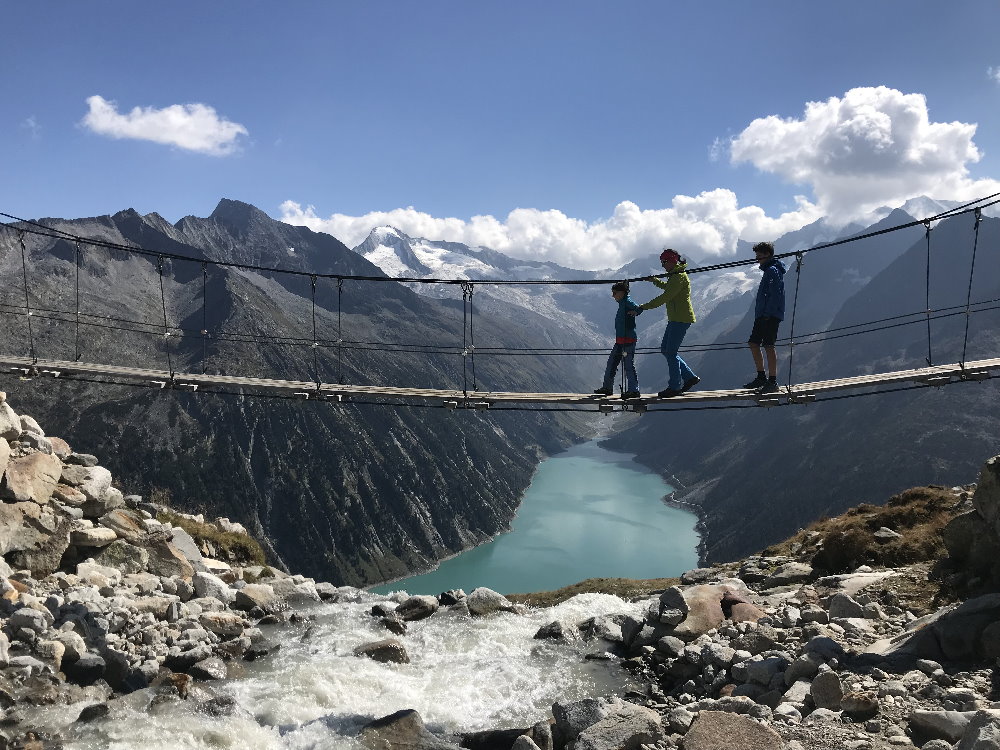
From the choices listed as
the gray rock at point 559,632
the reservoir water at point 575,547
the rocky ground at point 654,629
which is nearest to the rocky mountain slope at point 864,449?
the reservoir water at point 575,547

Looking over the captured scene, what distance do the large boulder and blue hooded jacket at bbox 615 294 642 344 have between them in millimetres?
12987

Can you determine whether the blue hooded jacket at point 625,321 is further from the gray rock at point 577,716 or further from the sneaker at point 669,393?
the gray rock at point 577,716

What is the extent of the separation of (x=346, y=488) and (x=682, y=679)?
137 meters

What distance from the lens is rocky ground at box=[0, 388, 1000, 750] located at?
8086 mm

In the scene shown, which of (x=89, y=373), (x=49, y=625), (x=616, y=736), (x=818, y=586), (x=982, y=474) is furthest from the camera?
(x=89, y=373)

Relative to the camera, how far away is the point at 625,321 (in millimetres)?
12602

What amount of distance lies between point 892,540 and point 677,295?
29.0 feet

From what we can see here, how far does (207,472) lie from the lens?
130750 mm

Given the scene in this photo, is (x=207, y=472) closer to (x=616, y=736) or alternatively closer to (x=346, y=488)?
(x=346, y=488)

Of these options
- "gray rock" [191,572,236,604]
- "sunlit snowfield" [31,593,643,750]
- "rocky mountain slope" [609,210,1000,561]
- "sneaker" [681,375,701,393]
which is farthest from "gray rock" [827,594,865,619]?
"rocky mountain slope" [609,210,1000,561]

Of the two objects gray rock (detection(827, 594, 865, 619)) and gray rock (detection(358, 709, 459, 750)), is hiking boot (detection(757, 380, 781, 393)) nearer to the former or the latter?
gray rock (detection(827, 594, 865, 619))

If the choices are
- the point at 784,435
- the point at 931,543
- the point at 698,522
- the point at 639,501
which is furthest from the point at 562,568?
the point at 931,543

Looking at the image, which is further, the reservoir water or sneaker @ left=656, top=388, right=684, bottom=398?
the reservoir water

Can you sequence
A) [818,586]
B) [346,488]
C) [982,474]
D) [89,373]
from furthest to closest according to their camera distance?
[346,488] < [89,373] < [818,586] < [982,474]
